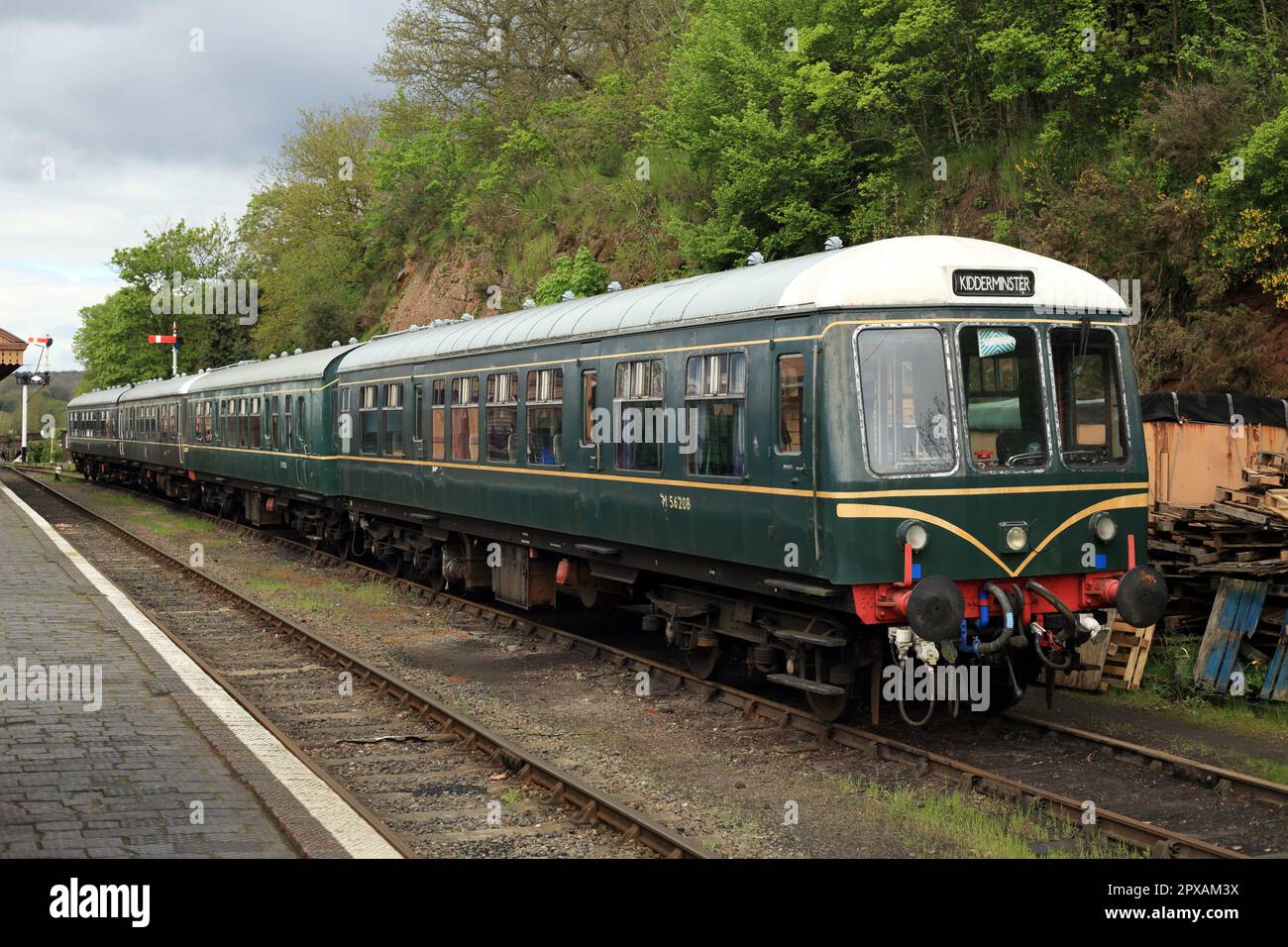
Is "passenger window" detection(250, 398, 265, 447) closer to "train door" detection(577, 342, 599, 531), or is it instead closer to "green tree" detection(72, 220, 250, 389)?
"train door" detection(577, 342, 599, 531)

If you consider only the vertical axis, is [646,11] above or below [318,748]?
above

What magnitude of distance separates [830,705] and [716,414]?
2.41m

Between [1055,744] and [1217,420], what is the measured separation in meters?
5.91

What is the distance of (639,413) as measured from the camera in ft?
38.0

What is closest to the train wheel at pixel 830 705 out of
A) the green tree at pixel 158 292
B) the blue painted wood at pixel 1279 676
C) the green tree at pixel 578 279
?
the blue painted wood at pixel 1279 676

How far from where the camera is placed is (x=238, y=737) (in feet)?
30.3

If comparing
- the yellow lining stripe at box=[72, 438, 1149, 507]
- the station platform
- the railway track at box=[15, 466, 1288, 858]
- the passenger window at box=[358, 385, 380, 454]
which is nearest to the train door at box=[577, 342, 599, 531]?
the yellow lining stripe at box=[72, 438, 1149, 507]

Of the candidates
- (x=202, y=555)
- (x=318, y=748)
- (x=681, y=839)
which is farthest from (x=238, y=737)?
(x=202, y=555)

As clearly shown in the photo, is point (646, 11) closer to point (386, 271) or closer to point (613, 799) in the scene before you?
point (386, 271)

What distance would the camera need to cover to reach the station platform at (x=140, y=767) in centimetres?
686

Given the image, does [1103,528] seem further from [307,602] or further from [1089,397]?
[307,602]

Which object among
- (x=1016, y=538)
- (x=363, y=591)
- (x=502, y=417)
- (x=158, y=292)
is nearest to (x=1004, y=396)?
(x=1016, y=538)

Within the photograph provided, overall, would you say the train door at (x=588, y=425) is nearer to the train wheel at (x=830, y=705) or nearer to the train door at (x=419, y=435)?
the train wheel at (x=830, y=705)
